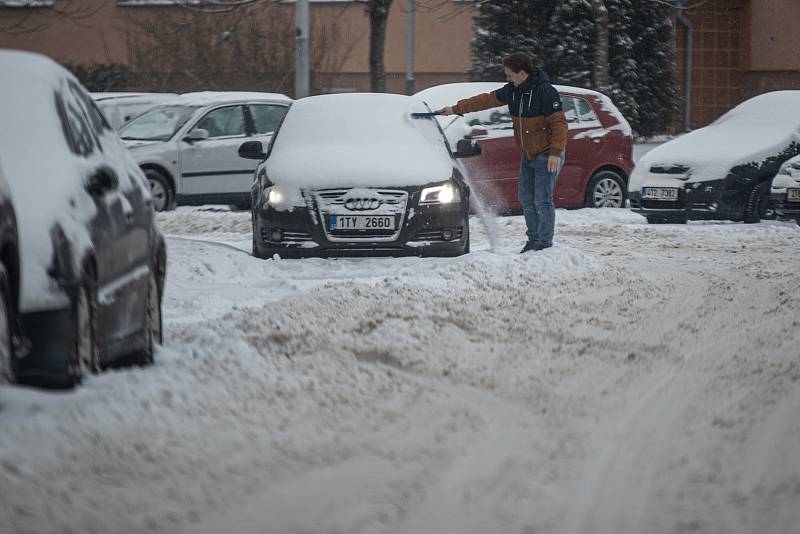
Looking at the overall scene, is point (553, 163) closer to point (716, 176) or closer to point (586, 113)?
point (716, 176)

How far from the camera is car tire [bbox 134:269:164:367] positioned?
22.9 feet

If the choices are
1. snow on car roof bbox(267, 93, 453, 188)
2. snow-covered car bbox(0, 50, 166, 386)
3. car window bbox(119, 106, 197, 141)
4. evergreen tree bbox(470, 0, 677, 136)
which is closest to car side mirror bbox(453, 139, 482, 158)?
snow on car roof bbox(267, 93, 453, 188)

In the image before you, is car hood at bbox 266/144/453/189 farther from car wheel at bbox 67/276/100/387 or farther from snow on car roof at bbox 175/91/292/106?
snow on car roof at bbox 175/91/292/106

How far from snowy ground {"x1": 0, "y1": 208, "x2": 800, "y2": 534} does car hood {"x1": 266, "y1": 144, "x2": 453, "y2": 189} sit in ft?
4.50

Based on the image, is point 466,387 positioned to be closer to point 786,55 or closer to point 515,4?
point 515,4

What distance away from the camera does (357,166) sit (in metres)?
11.8

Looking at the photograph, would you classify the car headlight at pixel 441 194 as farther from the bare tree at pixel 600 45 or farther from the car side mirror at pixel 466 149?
the bare tree at pixel 600 45

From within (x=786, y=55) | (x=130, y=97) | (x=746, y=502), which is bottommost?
(x=746, y=502)

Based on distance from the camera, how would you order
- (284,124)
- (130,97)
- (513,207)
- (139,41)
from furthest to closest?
(139,41), (130,97), (513,207), (284,124)

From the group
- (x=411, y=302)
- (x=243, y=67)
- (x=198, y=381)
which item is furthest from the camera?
(x=243, y=67)

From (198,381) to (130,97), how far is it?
16.2 m

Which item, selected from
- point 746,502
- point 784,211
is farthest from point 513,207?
point 746,502

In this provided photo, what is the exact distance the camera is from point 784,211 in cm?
1529

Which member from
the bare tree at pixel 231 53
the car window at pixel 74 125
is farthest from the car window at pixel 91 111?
the bare tree at pixel 231 53
